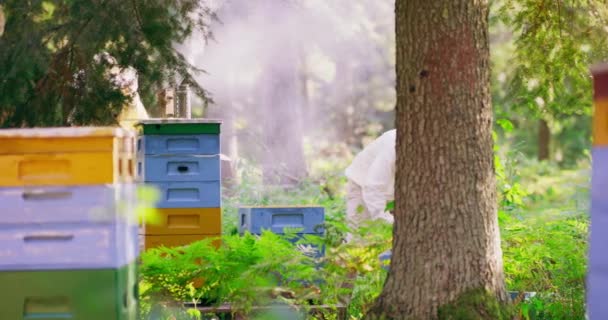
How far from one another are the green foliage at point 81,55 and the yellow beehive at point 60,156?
2.52 metres

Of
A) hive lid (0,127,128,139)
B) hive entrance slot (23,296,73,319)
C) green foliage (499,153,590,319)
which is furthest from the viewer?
green foliage (499,153,590,319)

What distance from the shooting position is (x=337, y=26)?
19.0 m

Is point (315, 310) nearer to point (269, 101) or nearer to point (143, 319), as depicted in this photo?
point (143, 319)

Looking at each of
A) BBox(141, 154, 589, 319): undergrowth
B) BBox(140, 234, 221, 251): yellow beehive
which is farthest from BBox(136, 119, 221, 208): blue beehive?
BBox(141, 154, 589, 319): undergrowth

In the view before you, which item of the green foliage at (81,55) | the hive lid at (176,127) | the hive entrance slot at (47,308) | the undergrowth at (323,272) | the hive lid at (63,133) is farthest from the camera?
the green foliage at (81,55)

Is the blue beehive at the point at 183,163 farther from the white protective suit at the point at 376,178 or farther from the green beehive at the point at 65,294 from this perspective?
the green beehive at the point at 65,294

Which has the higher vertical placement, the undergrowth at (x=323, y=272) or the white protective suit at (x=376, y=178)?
the white protective suit at (x=376, y=178)

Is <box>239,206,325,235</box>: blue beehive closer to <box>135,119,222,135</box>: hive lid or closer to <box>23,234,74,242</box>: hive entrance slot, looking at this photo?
<box>135,119,222,135</box>: hive lid

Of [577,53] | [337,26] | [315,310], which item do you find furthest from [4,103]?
[337,26]

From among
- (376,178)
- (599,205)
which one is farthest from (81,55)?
(599,205)

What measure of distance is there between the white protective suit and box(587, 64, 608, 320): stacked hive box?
2.79 m

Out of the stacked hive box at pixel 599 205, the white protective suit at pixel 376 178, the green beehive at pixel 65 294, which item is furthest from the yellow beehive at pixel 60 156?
the white protective suit at pixel 376 178

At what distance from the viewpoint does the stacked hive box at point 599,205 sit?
320 centimetres

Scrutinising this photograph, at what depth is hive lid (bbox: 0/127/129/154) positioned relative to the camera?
3.94 metres
